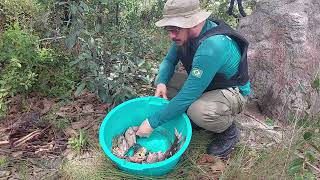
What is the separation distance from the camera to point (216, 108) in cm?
277

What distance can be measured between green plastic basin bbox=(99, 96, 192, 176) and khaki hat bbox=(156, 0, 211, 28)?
0.64m

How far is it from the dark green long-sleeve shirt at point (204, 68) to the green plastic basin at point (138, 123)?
17 cm

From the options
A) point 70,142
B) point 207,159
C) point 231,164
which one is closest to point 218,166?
point 207,159

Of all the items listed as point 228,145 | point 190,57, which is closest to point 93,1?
point 190,57

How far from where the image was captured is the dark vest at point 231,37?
104 inches

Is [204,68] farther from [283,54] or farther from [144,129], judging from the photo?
[283,54]

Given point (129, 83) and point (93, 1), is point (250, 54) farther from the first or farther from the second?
point (93, 1)

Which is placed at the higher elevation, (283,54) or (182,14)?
(182,14)

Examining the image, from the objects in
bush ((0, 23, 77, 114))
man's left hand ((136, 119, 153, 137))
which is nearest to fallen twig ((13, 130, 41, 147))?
bush ((0, 23, 77, 114))

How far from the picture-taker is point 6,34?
331 centimetres

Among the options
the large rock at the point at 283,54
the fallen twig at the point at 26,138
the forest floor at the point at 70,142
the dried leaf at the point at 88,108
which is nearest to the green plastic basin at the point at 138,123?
the forest floor at the point at 70,142

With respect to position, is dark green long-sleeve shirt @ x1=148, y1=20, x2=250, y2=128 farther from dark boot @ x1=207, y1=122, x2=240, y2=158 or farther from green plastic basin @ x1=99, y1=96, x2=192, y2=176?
dark boot @ x1=207, y1=122, x2=240, y2=158

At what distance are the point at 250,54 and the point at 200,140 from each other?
1079 millimetres

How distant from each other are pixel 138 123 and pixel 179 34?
0.87 metres
